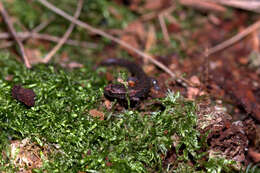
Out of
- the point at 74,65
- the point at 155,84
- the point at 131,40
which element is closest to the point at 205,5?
the point at 131,40

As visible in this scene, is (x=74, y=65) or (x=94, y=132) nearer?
(x=94, y=132)

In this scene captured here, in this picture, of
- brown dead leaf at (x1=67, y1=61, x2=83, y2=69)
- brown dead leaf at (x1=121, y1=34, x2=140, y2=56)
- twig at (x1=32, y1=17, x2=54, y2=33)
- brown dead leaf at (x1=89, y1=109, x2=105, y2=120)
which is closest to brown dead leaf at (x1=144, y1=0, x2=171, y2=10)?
brown dead leaf at (x1=121, y1=34, x2=140, y2=56)

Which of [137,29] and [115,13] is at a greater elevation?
[115,13]

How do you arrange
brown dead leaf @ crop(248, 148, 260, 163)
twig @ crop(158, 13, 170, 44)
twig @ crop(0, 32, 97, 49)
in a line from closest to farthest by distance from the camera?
brown dead leaf @ crop(248, 148, 260, 163) → twig @ crop(0, 32, 97, 49) → twig @ crop(158, 13, 170, 44)

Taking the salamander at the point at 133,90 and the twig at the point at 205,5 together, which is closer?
the salamander at the point at 133,90

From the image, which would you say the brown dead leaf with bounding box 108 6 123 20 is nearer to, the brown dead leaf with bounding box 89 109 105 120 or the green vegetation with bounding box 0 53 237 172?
the green vegetation with bounding box 0 53 237 172

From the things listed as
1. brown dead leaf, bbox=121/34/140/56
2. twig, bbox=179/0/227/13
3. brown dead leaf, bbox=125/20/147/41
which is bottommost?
brown dead leaf, bbox=121/34/140/56

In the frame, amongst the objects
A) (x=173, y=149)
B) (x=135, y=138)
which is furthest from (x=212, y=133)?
(x=135, y=138)

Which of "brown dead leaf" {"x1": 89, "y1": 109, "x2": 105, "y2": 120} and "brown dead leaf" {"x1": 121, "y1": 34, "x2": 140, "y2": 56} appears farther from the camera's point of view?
"brown dead leaf" {"x1": 121, "y1": 34, "x2": 140, "y2": 56}

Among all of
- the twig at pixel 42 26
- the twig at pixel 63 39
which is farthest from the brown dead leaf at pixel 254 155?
the twig at pixel 42 26

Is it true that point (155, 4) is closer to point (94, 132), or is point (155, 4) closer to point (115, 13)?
point (115, 13)

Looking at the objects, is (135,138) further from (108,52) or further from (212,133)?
(108,52)

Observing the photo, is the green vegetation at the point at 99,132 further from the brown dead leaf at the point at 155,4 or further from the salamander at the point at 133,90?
the brown dead leaf at the point at 155,4
